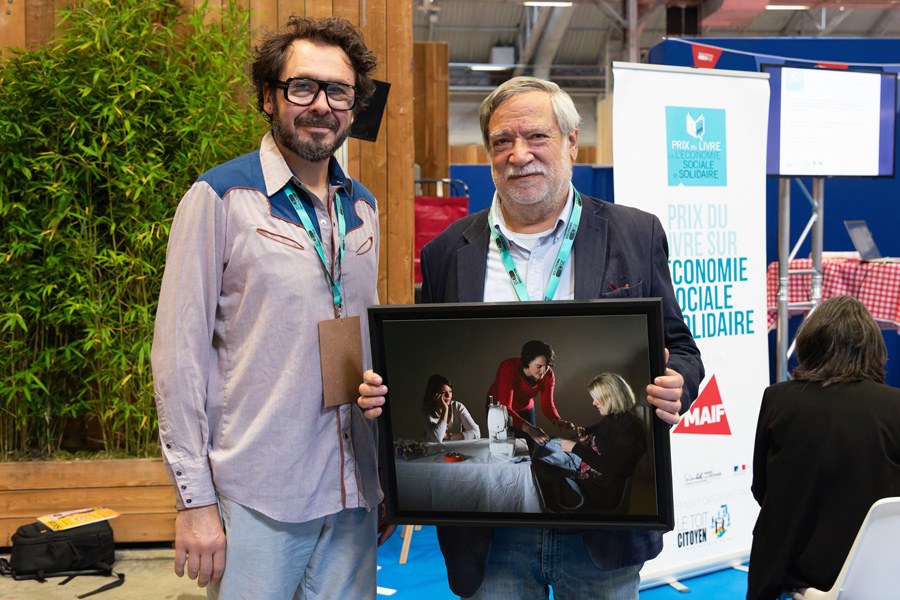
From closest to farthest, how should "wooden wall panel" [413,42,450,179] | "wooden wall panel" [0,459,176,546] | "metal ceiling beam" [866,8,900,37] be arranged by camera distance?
"wooden wall panel" [0,459,176,546] < "wooden wall panel" [413,42,450,179] < "metal ceiling beam" [866,8,900,37]

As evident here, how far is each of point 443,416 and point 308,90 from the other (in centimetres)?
73

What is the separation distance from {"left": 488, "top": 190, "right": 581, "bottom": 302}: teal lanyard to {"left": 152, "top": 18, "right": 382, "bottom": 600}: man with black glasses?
324mm

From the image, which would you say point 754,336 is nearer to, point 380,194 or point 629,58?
point 380,194

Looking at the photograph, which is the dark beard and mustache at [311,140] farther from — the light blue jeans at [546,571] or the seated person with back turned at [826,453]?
the seated person with back turned at [826,453]

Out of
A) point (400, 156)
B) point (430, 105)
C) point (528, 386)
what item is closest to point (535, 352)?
point (528, 386)

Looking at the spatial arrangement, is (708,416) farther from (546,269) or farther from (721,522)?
(546,269)

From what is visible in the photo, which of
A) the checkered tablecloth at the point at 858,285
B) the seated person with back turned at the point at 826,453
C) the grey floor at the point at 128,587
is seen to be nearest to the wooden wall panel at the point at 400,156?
the grey floor at the point at 128,587

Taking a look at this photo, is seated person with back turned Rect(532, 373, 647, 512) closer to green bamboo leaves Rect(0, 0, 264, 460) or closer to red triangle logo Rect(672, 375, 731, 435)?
red triangle logo Rect(672, 375, 731, 435)

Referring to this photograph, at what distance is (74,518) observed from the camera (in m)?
3.34

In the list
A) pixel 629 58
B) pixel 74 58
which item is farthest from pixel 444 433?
pixel 629 58

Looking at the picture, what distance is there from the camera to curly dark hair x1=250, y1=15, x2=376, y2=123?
1.53 metres

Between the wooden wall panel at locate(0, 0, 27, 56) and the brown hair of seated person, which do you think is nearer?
the brown hair of seated person

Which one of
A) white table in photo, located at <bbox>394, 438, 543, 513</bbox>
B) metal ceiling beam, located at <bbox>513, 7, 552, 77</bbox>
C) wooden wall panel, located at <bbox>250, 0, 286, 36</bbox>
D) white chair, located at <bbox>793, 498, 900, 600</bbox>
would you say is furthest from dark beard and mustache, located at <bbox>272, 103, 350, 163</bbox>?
metal ceiling beam, located at <bbox>513, 7, 552, 77</bbox>

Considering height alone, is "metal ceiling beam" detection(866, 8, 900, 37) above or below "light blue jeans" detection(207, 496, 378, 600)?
above
